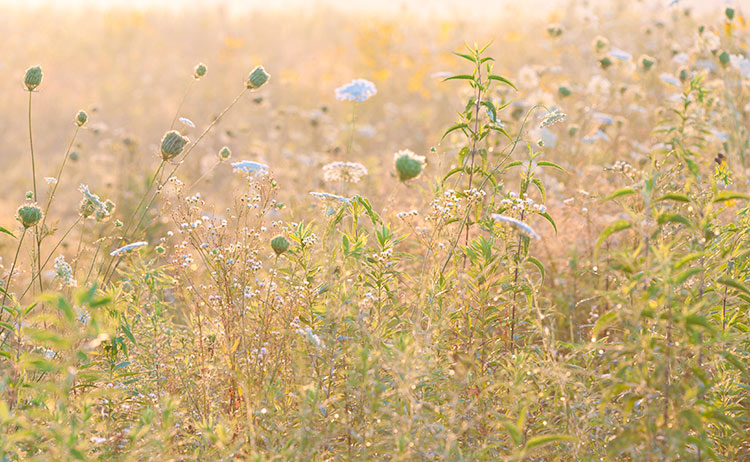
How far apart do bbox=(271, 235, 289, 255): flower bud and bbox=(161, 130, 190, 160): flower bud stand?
0.66m

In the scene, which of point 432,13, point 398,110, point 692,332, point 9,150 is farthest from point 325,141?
point 432,13

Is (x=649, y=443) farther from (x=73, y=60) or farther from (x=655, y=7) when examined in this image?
(x=73, y=60)

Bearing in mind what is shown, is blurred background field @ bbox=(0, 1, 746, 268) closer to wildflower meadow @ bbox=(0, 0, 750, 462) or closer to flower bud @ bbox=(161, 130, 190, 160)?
wildflower meadow @ bbox=(0, 0, 750, 462)

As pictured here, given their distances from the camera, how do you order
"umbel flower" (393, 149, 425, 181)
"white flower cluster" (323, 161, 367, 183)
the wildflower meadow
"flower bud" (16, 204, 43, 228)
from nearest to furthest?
the wildflower meadow < "umbel flower" (393, 149, 425, 181) < "flower bud" (16, 204, 43, 228) < "white flower cluster" (323, 161, 367, 183)

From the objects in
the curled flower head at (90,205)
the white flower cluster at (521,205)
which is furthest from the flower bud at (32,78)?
the white flower cluster at (521,205)

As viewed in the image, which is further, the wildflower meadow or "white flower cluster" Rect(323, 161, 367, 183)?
"white flower cluster" Rect(323, 161, 367, 183)

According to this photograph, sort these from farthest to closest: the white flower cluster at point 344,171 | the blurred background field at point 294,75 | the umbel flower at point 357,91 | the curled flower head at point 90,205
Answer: the blurred background field at point 294,75
the umbel flower at point 357,91
the white flower cluster at point 344,171
the curled flower head at point 90,205

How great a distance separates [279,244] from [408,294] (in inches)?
30.6

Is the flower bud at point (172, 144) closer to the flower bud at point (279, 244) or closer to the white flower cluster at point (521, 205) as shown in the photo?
the flower bud at point (279, 244)

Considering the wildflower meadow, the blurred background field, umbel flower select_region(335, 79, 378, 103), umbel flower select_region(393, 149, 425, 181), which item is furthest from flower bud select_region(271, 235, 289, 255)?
the blurred background field

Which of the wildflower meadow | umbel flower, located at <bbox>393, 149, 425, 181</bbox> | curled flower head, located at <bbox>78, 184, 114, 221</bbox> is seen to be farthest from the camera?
curled flower head, located at <bbox>78, 184, 114, 221</bbox>

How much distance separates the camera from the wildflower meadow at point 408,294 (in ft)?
5.42

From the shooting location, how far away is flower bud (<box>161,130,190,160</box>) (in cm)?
248

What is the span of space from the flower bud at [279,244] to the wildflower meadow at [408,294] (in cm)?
4
